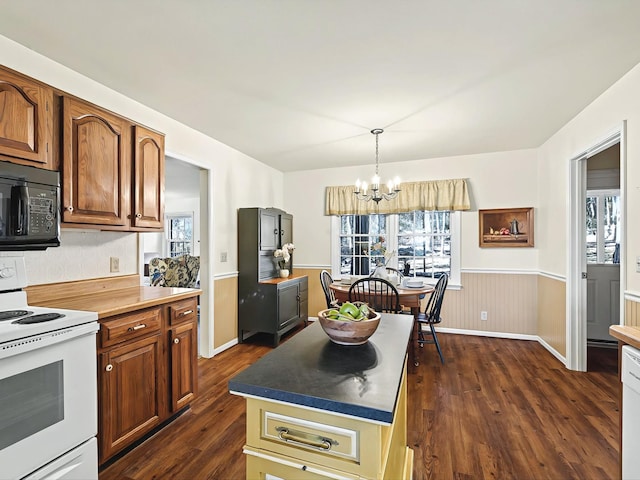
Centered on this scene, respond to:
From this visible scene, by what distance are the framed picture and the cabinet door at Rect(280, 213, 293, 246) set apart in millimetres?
2716

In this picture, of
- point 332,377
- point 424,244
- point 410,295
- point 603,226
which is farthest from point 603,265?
point 332,377

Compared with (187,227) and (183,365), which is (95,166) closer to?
(183,365)

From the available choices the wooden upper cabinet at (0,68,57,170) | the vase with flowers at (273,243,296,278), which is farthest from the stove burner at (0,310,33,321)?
the vase with flowers at (273,243,296,278)

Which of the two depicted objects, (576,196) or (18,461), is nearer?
(18,461)

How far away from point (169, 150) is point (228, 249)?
135 cm

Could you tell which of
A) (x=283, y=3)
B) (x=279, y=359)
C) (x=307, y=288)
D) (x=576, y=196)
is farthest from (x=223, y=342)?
(x=576, y=196)

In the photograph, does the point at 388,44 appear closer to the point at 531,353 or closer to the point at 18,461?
the point at 18,461

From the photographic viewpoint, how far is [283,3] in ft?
5.32

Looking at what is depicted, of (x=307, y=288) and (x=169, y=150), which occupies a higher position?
(x=169, y=150)

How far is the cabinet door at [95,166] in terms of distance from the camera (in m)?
1.88

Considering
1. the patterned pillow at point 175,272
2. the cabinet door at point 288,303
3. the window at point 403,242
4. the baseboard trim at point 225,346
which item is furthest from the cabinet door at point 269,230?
the patterned pillow at point 175,272

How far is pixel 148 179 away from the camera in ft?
7.98

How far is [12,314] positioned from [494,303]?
15.4ft

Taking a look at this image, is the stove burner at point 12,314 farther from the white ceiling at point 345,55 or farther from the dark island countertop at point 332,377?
the white ceiling at point 345,55
